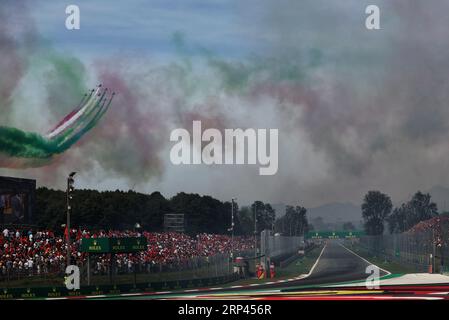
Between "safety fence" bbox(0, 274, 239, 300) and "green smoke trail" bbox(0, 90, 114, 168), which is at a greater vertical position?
"green smoke trail" bbox(0, 90, 114, 168)

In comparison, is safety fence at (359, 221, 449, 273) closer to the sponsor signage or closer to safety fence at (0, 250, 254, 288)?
safety fence at (0, 250, 254, 288)

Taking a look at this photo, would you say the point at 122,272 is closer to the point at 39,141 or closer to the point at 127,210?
the point at 39,141

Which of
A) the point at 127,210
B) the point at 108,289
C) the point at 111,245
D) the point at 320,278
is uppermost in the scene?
the point at 127,210

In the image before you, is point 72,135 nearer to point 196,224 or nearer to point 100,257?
point 100,257

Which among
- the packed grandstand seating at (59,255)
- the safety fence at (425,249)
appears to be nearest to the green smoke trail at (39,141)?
the packed grandstand seating at (59,255)

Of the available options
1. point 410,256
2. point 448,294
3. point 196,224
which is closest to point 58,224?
point 196,224

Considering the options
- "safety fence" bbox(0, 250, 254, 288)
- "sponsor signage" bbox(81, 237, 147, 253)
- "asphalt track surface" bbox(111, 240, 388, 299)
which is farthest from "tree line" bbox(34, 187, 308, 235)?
"sponsor signage" bbox(81, 237, 147, 253)

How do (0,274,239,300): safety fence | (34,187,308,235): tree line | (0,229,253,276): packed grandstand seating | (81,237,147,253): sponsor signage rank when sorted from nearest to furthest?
1. (0,274,239,300): safety fence
2. (0,229,253,276): packed grandstand seating
3. (81,237,147,253): sponsor signage
4. (34,187,308,235): tree line

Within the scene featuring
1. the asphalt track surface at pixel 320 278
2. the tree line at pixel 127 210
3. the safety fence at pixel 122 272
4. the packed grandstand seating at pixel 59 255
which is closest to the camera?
the safety fence at pixel 122 272

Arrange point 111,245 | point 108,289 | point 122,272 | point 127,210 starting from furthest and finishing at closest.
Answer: point 127,210 < point 122,272 < point 111,245 < point 108,289

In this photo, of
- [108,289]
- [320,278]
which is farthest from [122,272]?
[320,278]

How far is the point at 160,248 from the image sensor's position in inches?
3260

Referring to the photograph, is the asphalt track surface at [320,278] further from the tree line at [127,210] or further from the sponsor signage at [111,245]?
the tree line at [127,210]

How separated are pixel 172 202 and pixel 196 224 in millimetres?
8738
